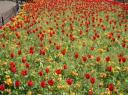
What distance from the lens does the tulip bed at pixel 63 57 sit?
8352 mm

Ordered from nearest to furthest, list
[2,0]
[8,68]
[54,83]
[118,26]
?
[54,83]
[8,68]
[118,26]
[2,0]

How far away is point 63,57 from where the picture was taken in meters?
10.2

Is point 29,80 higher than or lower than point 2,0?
higher

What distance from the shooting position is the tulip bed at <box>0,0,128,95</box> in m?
8.35

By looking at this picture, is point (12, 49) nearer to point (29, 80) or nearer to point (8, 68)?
point (8, 68)

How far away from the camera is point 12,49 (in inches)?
412

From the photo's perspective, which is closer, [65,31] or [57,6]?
[65,31]

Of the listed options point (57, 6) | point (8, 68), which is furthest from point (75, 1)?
point (8, 68)

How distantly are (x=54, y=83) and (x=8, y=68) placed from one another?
1.54 metres

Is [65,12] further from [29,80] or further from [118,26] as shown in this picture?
[29,80]

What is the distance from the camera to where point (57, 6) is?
19.0 m


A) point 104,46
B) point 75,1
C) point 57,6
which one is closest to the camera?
point 104,46

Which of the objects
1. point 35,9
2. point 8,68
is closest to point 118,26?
point 35,9

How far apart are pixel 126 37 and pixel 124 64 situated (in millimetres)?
3033
